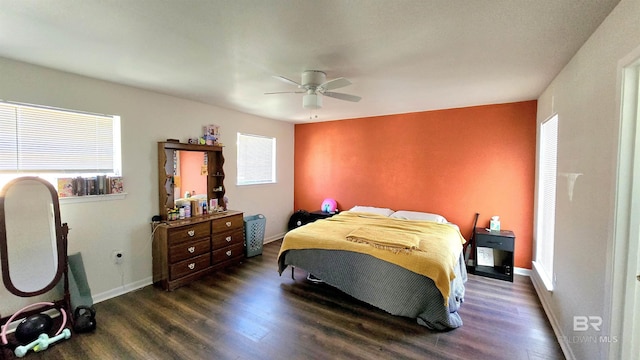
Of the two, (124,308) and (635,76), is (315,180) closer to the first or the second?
(124,308)

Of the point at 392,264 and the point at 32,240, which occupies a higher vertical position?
the point at 32,240

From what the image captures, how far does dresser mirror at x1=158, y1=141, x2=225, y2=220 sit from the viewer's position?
10.8ft

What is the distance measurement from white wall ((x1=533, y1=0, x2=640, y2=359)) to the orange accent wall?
132cm

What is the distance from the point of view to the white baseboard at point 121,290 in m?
2.79

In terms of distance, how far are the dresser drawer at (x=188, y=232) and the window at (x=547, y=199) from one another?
155 inches

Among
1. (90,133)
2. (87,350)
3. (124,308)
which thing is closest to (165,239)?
(124,308)

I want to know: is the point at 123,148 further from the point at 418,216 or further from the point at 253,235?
the point at 418,216

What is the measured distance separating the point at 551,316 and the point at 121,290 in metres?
4.55

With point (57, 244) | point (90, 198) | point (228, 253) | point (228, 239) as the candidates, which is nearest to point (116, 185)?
point (90, 198)

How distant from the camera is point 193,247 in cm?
327

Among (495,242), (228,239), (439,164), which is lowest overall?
(228,239)

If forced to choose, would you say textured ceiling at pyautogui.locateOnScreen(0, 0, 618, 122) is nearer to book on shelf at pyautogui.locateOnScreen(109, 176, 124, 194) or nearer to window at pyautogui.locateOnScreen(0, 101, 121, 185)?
window at pyautogui.locateOnScreen(0, 101, 121, 185)

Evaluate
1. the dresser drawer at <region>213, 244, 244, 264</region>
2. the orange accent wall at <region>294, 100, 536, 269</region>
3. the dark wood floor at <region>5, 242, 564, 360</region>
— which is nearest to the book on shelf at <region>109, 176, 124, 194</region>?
the dark wood floor at <region>5, 242, 564, 360</region>

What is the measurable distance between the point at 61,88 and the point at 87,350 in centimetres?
243
